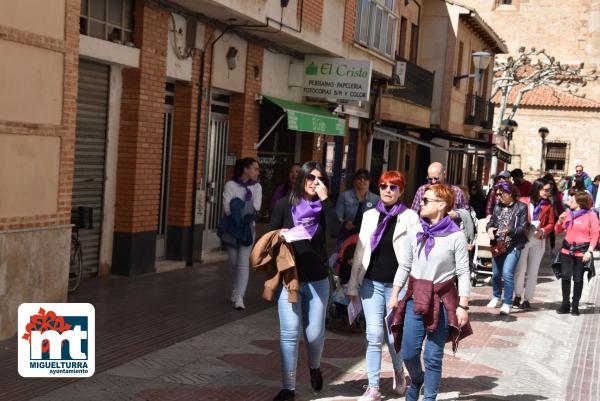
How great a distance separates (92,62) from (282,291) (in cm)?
619

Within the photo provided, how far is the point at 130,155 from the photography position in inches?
504

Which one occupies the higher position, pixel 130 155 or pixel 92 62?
pixel 92 62

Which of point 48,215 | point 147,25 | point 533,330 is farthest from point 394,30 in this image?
point 48,215

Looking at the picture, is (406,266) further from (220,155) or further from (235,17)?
(220,155)

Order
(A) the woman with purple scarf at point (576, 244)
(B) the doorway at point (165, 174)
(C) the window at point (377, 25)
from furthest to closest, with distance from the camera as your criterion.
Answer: (C) the window at point (377, 25) → (B) the doorway at point (165, 174) → (A) the woman with purple scarf at point (576, 244)

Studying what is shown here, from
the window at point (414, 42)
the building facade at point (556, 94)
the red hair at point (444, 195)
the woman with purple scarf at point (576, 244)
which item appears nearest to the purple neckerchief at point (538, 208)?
the woman with purple scarf at point (576, 244)

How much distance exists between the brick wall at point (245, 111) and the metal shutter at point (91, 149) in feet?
13.4

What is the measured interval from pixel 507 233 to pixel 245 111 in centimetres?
589

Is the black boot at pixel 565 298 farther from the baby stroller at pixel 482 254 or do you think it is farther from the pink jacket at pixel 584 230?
the baby stroller at pixel 482 254

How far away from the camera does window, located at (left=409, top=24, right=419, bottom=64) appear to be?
30366 mm

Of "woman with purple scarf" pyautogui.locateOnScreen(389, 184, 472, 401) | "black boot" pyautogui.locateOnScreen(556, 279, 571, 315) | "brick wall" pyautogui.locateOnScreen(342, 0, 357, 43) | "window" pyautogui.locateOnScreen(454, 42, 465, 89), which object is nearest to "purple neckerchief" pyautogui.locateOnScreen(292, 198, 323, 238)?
"woman with purple scarf" pyautogui.locateOnScreen(389, 184, 472, 401)

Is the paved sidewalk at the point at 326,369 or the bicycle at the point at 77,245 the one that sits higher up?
the bicycle at the point at 77,245

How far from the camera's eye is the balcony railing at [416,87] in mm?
25672

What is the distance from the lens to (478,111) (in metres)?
37.6
